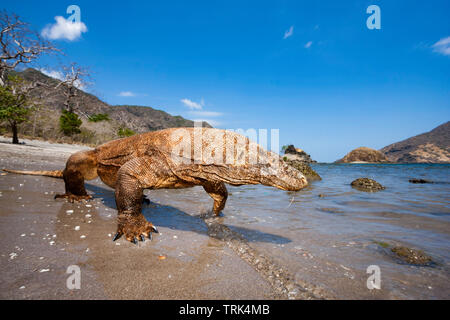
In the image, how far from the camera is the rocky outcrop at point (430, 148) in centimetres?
10575

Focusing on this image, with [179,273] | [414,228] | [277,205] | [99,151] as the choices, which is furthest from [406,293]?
[99,151]

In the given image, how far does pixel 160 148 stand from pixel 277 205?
4.43 m

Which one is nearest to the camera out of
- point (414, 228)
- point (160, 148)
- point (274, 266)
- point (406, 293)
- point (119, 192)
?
point (406, 293)

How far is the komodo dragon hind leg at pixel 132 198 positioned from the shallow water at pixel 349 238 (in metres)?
1.84

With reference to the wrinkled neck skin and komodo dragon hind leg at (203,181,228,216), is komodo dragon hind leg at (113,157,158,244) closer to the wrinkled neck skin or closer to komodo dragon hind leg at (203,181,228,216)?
komodo dragon hind leg at (203,181,228,216)

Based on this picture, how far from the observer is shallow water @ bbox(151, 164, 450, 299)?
2453 mm

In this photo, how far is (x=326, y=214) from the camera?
5.80 m

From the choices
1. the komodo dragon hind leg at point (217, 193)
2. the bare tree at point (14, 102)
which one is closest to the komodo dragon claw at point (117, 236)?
the komodo dragon hind leg at point (217, 193)

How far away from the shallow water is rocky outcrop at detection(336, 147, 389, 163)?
11391 cm

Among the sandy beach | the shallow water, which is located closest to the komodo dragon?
the sandy beach

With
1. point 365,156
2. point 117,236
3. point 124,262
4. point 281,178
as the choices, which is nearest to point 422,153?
point 365,156

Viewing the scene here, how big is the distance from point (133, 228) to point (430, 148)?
159m

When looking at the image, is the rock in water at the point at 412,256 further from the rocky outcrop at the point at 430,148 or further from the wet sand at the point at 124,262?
the rocky outcrop at the point at 430,148
